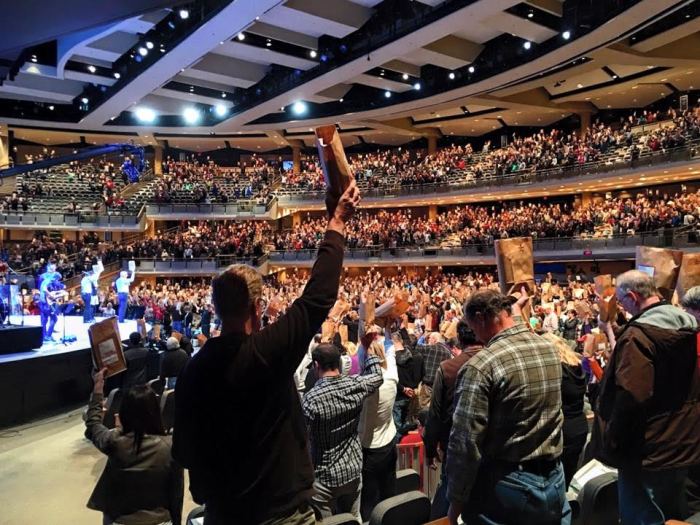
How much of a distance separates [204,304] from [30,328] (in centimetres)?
1053

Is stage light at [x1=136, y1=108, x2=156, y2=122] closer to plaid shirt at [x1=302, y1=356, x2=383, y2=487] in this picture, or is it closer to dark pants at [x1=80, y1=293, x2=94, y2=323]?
dark pants at [x1=80, y1=293, x2=94, y2=323]

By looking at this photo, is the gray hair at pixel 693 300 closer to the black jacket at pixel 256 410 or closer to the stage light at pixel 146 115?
the black jacket at pixel 256 410

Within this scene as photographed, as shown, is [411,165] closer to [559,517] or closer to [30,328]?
[30,328]

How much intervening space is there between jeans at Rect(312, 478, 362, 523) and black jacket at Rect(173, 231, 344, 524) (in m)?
1.38

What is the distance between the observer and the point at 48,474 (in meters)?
5.86

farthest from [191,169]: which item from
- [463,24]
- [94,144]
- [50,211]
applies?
[463,24]

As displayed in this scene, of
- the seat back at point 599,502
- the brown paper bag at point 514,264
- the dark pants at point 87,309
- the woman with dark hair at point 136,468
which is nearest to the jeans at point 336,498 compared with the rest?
the woman with dark hair at point 136,468

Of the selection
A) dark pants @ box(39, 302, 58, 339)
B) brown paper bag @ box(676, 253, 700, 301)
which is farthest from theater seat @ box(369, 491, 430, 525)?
dark pants @ box(39, 302, 58, 339)

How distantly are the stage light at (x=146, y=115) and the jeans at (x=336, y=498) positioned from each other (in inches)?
1126

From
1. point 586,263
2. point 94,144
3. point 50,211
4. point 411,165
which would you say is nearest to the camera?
point 586,263

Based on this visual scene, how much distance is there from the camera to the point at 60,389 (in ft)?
27.5

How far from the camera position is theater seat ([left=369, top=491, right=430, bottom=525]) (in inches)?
92.6

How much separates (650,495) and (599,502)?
291 mm

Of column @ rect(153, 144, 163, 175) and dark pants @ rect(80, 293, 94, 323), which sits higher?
column @ rect(153, 144, 163, 175)
